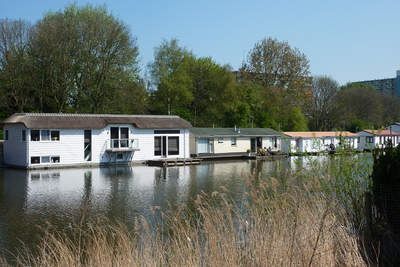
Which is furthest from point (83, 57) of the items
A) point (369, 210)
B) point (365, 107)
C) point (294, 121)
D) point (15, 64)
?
point (365, 107)

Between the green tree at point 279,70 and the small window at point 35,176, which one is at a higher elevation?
the green tree at point 279,70

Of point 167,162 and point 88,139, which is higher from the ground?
point 88,139

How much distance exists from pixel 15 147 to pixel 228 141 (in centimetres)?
2024

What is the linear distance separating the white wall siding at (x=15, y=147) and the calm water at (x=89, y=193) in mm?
1366

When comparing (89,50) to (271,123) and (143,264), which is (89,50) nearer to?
(271,123)

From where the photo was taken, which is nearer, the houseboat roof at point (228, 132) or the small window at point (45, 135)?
the small window at point (45, 135)

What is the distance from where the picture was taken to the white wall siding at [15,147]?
28.8 metres

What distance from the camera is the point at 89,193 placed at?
18266 mm

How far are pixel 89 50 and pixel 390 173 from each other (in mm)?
32931

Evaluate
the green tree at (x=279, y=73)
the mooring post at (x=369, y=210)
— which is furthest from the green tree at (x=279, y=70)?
the mooring post at (x=369, y=210)

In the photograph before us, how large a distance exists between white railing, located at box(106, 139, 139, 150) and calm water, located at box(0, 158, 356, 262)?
3.08 metres

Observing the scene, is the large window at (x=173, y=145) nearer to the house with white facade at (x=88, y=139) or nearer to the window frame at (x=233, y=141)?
the house with white facade at (x=88, y=139)

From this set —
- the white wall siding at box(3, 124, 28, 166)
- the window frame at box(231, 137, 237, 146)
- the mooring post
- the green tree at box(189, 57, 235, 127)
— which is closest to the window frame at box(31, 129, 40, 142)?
the white wall siding at box(3, 124, 28, 166)

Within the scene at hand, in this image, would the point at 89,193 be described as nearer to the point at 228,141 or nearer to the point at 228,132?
the point at 228,141
